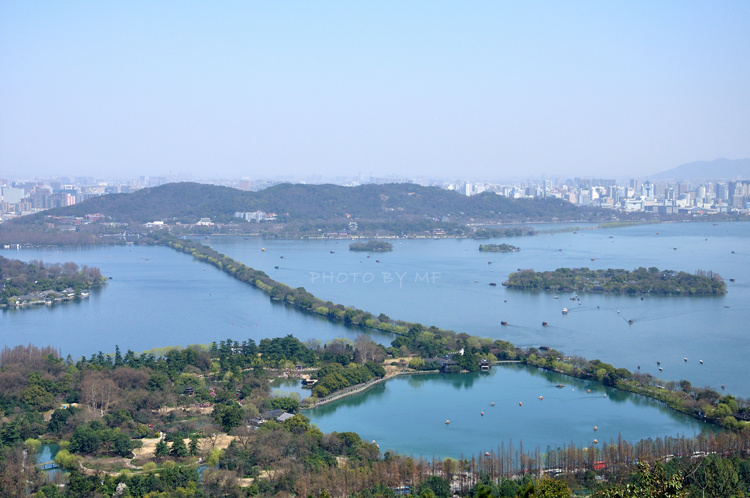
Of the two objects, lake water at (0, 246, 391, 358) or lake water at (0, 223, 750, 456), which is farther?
lake water at (0, 246, 391, 358)

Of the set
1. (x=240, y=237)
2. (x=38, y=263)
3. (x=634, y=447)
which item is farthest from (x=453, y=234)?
(x=634, y=447)

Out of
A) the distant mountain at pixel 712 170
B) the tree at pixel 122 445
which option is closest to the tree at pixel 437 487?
the tree at pixel 122 445

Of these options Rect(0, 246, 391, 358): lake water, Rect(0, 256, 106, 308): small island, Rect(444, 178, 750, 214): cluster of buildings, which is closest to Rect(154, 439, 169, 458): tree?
Rect(0, 246, 391, 358): lake water

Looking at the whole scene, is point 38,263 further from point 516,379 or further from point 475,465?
point 475,465

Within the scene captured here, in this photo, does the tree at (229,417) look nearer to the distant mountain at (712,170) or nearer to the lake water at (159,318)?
the lake water at (159,318)

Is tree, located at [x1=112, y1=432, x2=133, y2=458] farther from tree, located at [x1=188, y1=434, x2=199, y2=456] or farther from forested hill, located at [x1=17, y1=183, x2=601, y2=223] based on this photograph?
forested hill, located at [x1=17, y1=183, x2=601, y2=223]

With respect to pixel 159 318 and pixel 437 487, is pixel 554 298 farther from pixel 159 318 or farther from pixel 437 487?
pixel 437 487
